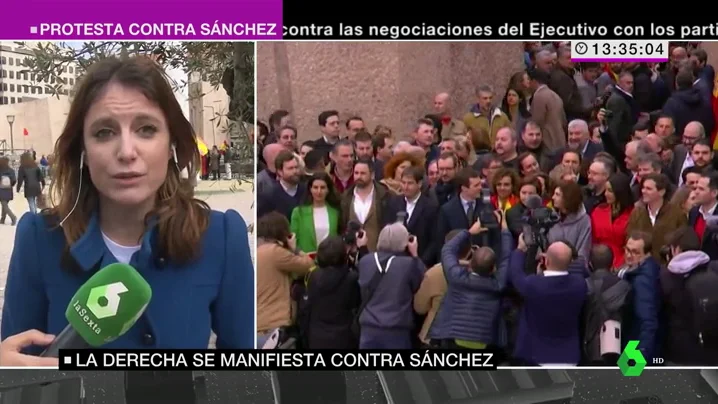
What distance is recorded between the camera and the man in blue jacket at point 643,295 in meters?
4.44

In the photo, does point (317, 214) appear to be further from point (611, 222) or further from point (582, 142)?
point (611, 222)

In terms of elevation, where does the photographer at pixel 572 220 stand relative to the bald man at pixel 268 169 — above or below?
below

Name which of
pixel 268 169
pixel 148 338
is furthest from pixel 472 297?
pixel 148 338

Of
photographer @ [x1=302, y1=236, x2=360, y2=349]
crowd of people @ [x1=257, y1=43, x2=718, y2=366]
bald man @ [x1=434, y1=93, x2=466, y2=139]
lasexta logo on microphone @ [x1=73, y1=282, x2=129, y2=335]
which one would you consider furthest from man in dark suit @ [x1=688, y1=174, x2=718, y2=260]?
lasexta logo on microphone @ [x1=73, y1=282, x2=129, y2=335]

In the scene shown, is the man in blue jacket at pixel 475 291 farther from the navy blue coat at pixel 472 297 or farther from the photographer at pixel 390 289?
the photographer at pixel 390 289

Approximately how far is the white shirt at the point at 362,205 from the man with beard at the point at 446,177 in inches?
13.3

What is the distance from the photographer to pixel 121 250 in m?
4.42

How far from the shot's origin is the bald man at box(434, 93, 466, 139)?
439cm

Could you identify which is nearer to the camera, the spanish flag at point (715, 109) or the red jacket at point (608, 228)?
the spanish flag at point (715, 109)

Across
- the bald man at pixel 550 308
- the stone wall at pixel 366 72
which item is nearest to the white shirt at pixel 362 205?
the stone wall at pixel 366 72

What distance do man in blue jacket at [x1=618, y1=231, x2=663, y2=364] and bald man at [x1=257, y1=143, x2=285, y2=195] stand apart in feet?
6.12

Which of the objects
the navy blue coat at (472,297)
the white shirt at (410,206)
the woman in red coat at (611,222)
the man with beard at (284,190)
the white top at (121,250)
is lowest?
the navy blue coat at (472,297)

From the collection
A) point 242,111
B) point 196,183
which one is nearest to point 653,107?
point 242,111

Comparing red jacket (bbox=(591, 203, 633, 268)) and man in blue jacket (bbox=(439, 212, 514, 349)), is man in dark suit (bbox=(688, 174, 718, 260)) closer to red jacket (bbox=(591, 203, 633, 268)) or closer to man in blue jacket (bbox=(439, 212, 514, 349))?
red jacket (bbox=(591, 203, 633, 268))
